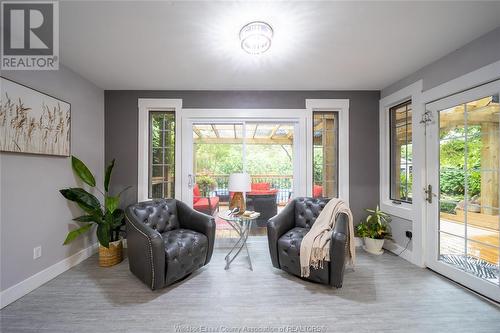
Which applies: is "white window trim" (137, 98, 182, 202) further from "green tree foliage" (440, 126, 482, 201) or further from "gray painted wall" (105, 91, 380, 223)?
"green tree foliage" (440, 126, 482, 201)

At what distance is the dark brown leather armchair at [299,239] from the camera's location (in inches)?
77.4

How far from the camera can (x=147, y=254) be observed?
193 centimetres

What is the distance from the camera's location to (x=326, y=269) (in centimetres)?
201

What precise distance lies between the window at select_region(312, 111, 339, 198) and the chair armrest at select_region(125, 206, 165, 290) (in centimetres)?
248

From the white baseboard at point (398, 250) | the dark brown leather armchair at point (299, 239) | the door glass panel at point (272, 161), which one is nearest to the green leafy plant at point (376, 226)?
the white baseboard at point (398, 250)

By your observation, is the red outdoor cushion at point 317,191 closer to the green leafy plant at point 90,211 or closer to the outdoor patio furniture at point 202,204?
the outdoor patio furniture at point 202,204

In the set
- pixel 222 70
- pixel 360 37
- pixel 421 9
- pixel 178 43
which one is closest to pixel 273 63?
pixel 222 70

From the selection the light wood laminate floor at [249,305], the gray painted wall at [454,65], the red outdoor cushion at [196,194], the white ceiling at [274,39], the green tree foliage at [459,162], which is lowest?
the light wood laminate floor at [249,305]

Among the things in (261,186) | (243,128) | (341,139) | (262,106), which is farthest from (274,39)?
(261,186)

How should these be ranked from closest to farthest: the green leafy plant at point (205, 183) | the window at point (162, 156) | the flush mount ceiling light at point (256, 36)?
the flush mount ceiling light at point (256, 36) → the window at point (162, 156) → the green leafy plant at point (205, 183)

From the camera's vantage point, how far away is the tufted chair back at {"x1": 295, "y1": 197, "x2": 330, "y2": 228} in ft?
8.72

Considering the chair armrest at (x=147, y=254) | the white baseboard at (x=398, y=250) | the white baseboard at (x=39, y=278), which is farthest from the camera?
the white baseboard at (x=398, y=250)

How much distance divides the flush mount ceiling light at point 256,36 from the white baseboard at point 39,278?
10.3 ft

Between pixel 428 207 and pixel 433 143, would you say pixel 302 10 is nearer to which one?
pixel 433 143
